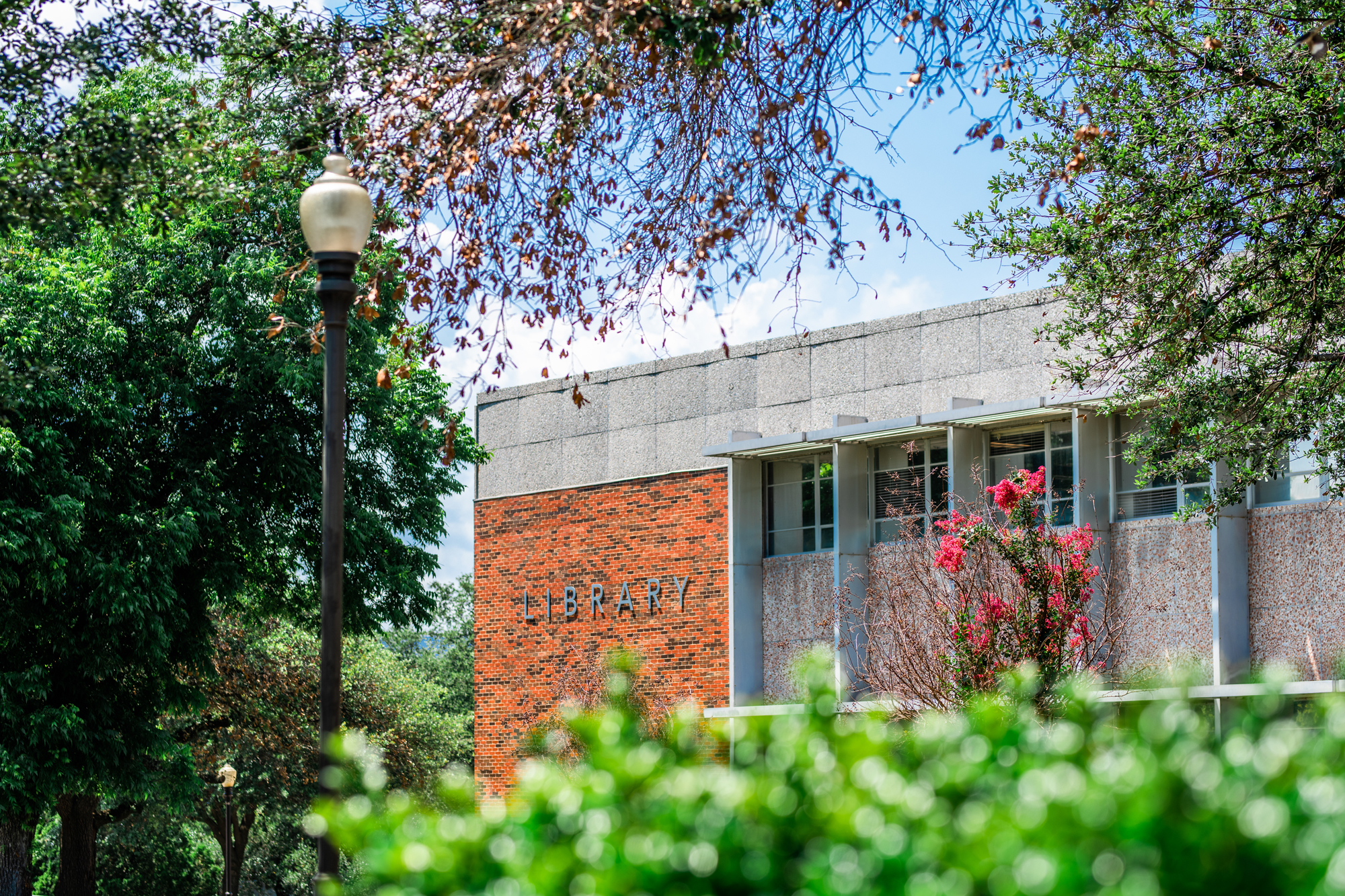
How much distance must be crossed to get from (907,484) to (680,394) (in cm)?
500

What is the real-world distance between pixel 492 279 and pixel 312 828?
7162mm

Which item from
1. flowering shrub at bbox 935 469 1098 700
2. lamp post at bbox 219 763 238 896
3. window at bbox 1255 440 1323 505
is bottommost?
lamp post at bbox 219 763 238 896

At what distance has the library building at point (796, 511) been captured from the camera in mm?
19516

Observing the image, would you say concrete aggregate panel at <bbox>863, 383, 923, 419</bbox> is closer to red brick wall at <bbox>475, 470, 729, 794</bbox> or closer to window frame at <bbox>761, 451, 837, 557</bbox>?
window frame at <bbox>761, 451, 837, 557</bbox>

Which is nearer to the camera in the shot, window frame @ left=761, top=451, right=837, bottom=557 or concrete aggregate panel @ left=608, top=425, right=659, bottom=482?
window frame @ left=761, top=451, right=837, bottom=557

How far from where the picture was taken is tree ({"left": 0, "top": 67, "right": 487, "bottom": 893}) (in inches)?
733

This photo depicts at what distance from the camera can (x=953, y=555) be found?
16.2m

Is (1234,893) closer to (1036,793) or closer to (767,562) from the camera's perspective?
(1036,793)

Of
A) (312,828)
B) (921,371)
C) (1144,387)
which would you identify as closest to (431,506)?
(921,371)

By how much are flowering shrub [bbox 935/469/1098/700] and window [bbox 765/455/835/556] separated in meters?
7.98

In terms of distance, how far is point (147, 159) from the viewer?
12344 millimetres

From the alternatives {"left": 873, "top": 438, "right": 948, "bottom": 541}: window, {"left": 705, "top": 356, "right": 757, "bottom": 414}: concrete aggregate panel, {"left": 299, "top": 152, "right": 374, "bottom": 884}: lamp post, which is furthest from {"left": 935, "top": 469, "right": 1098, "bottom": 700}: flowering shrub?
{"left": 705, "top": 356, "right": 757, "bottom": 414}: concrete aggregate panel

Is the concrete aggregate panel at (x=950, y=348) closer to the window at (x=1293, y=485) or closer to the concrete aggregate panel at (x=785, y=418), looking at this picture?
the concrete aggregate panel at (x=785, y=418)

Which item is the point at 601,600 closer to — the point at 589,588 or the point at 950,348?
the point at 589,588
